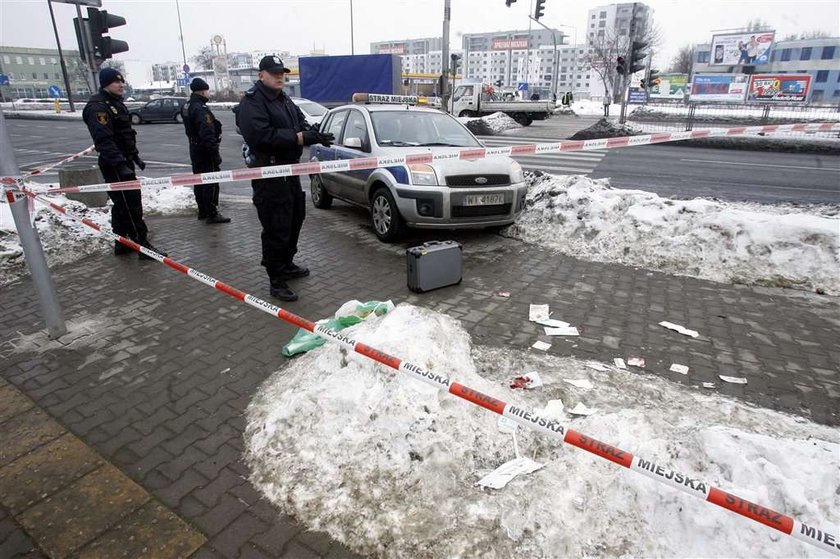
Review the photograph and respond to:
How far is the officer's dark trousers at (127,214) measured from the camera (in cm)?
596

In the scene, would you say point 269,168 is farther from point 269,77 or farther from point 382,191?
point 382,191

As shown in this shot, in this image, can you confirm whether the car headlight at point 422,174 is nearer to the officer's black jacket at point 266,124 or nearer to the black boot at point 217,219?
the officer's black jacket at point 266,124

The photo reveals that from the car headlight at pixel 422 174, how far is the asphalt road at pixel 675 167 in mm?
5452

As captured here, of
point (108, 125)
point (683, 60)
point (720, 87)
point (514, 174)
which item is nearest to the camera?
point (108, 125)

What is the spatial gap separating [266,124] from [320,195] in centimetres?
430

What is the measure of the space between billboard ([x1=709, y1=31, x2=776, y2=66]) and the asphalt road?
143 ft

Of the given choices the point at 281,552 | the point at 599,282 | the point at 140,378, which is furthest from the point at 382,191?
the point at 281,552

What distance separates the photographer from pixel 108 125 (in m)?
5.60

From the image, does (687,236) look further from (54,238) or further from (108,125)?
(54,238)

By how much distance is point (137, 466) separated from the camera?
2.89 metres

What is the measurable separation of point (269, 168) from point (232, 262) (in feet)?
6.47

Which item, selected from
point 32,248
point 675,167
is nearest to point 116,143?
point 32,248

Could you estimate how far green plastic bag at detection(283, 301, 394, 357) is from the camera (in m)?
3.95

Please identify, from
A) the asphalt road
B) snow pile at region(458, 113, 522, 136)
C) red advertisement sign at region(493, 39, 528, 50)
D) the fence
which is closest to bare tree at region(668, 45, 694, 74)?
red advertisement sign at region(493, 39, 528, 50)
